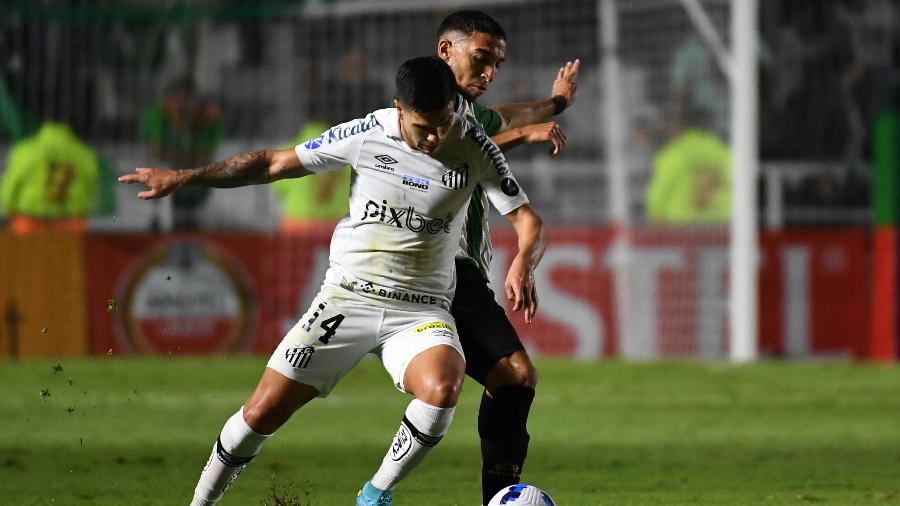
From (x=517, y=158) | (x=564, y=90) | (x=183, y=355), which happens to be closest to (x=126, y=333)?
(x=183, y=355)

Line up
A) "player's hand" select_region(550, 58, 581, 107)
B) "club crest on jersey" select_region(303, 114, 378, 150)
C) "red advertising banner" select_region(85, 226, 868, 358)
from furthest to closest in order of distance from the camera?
"red advertising banner" select_region(85, 226, 868, 358) → "player's hand" select_region(550, 58, 581, 107) → "club crest on jersey" select_region(303, 114, 378, 150)

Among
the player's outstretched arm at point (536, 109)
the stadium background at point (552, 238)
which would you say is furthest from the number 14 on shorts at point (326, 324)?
the stadium background at point (552, 238)

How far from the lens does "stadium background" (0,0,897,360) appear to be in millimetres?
15852

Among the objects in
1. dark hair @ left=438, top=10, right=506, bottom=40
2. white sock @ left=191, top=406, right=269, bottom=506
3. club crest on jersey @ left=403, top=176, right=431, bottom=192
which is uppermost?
dark hair @ left=438, top=10, right=506, bottom=40

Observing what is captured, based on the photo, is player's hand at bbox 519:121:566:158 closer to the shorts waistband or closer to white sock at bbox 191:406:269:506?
the shorts waistband

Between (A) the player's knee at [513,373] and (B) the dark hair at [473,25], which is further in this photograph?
(B) the dark hair at [473,25]

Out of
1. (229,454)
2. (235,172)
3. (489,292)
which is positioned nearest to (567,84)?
(489,292)

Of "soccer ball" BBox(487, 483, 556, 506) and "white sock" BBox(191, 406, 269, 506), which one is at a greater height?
"white sock" BBox(191, 406, 269, 506)

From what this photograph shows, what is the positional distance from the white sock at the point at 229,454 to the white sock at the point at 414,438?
20.7 inches

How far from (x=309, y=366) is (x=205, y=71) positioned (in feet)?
39.4

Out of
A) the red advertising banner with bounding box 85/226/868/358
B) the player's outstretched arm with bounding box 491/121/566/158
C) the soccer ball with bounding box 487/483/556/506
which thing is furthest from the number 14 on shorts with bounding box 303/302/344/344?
the red advertising banner with bounding box 85/226/868/358

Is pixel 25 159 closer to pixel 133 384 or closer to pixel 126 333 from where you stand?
pixel 126 333

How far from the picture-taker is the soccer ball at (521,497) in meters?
6.30

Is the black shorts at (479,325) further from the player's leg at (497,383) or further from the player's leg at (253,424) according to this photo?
the player's leg at (253,424)
